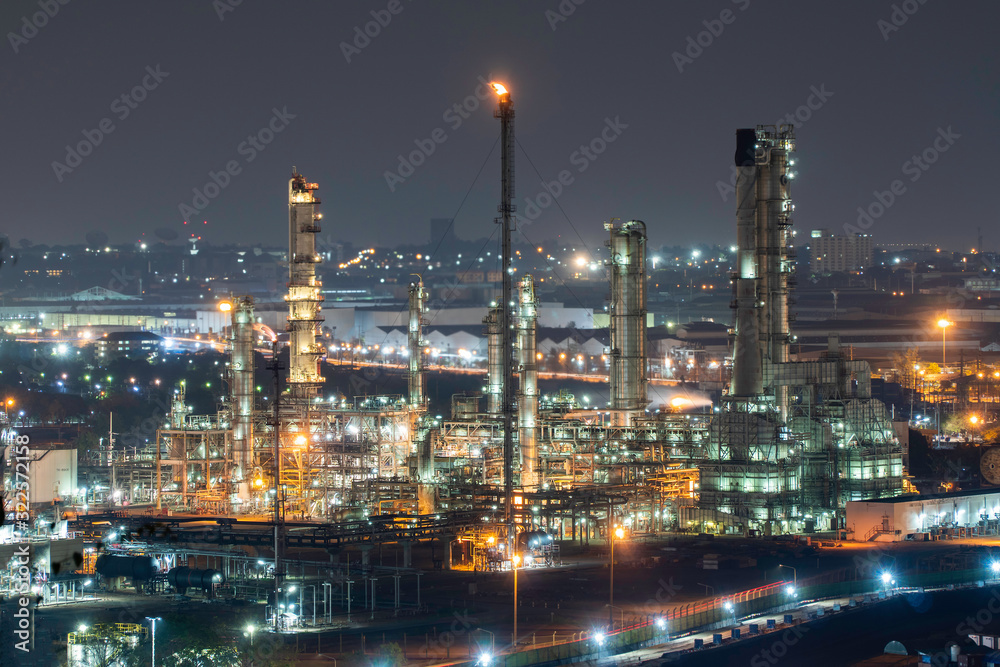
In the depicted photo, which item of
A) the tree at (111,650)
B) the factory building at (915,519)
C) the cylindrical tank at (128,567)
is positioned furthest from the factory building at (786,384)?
the tree at (111,650)

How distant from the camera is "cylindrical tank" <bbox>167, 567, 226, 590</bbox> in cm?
3744

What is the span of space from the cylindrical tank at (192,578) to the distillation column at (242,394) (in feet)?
59.6

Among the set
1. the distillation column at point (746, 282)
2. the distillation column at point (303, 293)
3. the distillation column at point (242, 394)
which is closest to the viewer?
the distillation column at point (746, 282)

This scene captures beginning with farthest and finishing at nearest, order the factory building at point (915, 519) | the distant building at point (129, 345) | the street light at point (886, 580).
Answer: the distant building at point (129, 345) → the factory building at point (915, 519) → the street light at point (886, 580)

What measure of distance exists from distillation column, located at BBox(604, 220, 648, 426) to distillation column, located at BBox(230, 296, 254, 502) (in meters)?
13.3

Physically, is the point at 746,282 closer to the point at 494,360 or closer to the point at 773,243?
the point at 773,243

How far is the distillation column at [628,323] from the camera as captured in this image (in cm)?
5644

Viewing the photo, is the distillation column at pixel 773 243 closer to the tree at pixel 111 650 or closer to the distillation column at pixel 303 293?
the distillation column at pixel 303 293

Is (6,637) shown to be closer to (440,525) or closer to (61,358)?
(440,525)

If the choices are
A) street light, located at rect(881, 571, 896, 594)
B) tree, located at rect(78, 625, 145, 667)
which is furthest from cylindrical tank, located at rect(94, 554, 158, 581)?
street light, located at rect(881, 571, 896, 594)

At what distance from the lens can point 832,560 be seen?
44.5 meters

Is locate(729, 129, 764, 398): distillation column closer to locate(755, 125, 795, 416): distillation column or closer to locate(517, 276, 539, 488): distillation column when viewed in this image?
locate(755, 125, 795, 416): distillation column

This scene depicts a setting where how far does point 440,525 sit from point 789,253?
19.5 metres

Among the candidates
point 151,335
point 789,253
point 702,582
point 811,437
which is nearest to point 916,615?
point 702,582
